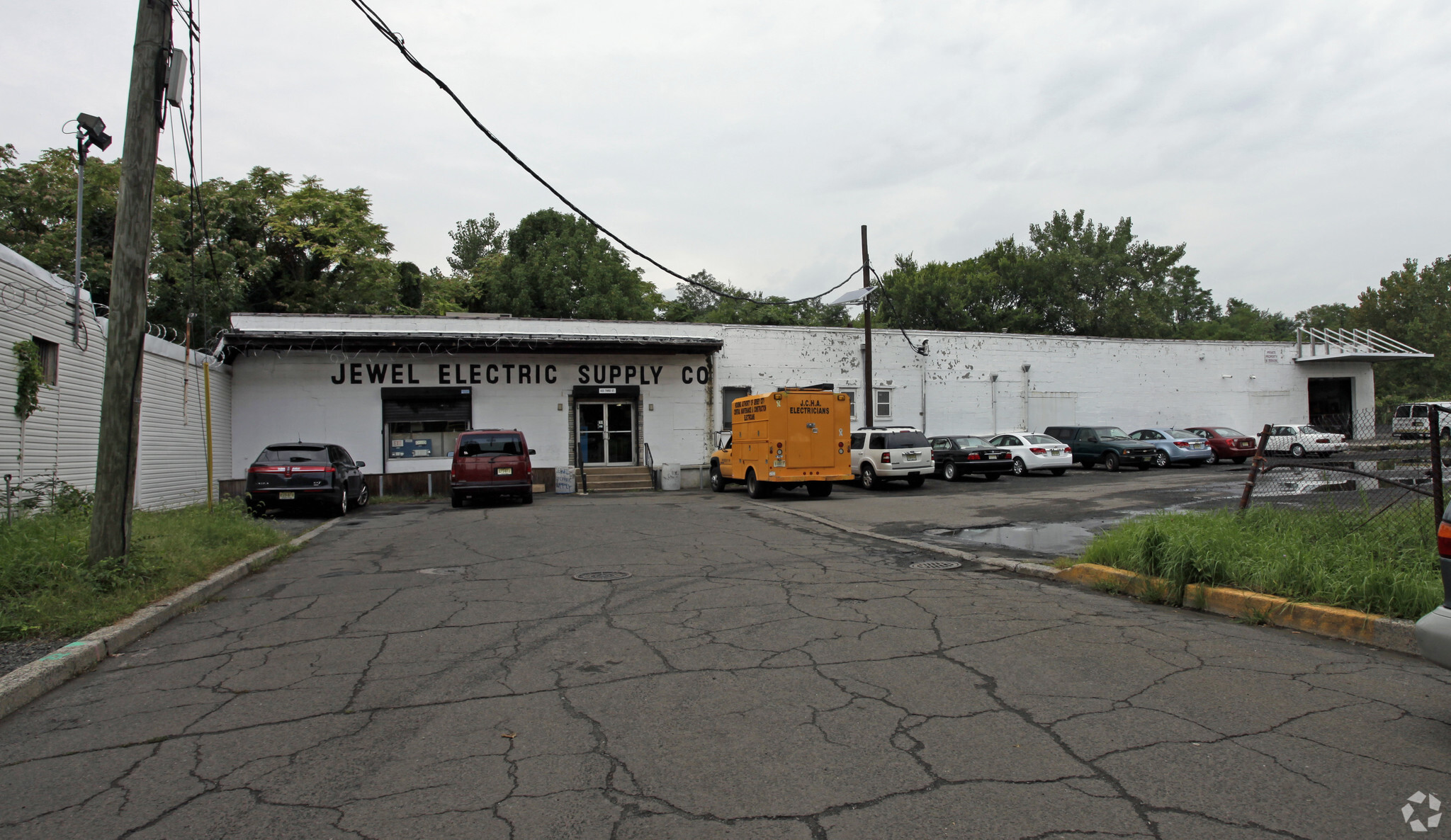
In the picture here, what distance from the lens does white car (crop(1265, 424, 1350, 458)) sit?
28.2 m

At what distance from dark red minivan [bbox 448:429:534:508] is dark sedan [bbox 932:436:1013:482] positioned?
12082mm

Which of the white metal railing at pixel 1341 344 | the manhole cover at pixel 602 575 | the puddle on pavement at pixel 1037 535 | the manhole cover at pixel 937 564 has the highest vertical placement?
the white metal railing at pixel 1341 344

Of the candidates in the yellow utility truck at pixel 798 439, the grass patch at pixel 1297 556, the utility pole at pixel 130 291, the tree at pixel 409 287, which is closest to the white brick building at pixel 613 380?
the yellow utility truck at pixel 798 439

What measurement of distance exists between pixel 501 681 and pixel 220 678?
1990mm

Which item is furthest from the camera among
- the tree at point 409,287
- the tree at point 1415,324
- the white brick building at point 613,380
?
the tree at point 1415,324

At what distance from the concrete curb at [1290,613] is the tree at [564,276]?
36493 mm

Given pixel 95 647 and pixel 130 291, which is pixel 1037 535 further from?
pixel 130 291

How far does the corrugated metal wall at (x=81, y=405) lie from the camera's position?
10.7 metres

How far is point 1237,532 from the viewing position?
8055 mm

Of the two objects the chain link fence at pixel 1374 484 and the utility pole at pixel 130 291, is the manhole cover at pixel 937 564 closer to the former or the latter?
the chain link fence at pixel 1374 484

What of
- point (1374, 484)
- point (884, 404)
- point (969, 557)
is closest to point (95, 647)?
point (969, 557)

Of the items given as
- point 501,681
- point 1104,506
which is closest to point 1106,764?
point 501,681

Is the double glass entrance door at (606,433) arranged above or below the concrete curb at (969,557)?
above

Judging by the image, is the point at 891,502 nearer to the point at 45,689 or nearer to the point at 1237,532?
the point at 1237,532
